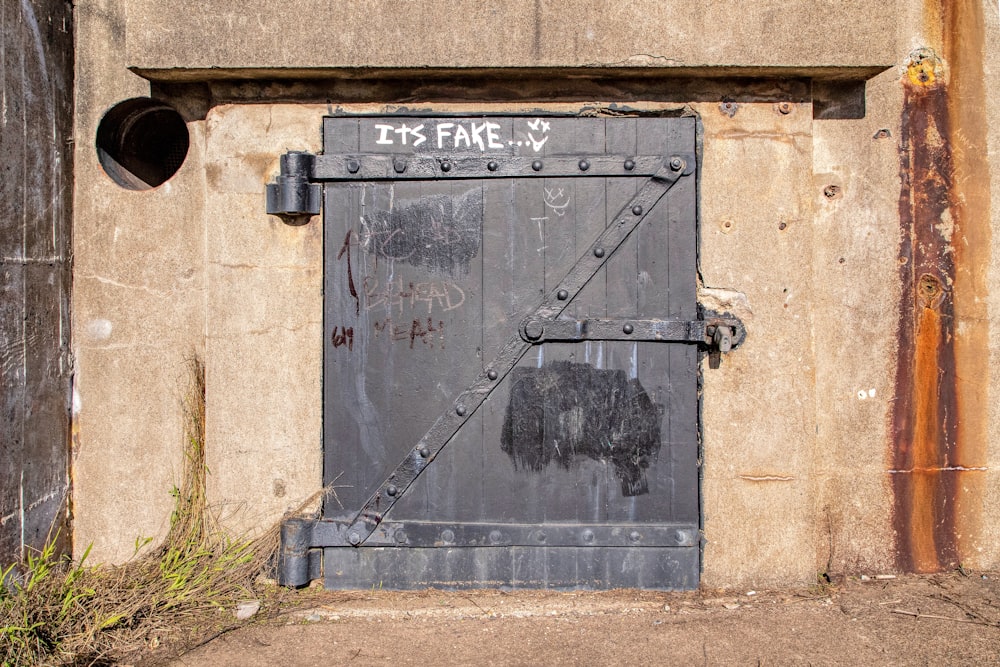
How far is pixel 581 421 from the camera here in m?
3.08

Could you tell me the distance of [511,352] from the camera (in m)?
3.05

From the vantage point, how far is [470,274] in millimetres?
3051

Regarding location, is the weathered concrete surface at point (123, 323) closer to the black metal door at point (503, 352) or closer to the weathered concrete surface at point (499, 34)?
the weathered concrete surface at point (499, 34)

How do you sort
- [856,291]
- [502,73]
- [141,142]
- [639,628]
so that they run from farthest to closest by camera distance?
[141,142], [856,291], [502,73], [639,628]

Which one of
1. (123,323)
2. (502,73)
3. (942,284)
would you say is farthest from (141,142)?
(942,284)

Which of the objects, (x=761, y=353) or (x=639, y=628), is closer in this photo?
(x=639, y=628)

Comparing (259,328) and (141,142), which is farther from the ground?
(141,142)

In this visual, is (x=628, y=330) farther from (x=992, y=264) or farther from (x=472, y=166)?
(x=992, y=264)

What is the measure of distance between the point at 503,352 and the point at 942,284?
1883mm

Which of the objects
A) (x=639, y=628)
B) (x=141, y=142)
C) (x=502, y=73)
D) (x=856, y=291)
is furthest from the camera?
(x=141, y=142)

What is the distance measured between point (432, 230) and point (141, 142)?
1502 millimetres

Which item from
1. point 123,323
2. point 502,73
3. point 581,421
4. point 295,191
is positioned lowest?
point 581,421

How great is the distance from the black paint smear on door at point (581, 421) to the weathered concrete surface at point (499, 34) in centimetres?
124

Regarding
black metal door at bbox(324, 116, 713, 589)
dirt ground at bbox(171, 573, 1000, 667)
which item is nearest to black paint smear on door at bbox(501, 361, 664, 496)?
black metal door at bbox(324, 116, 713, 589)
